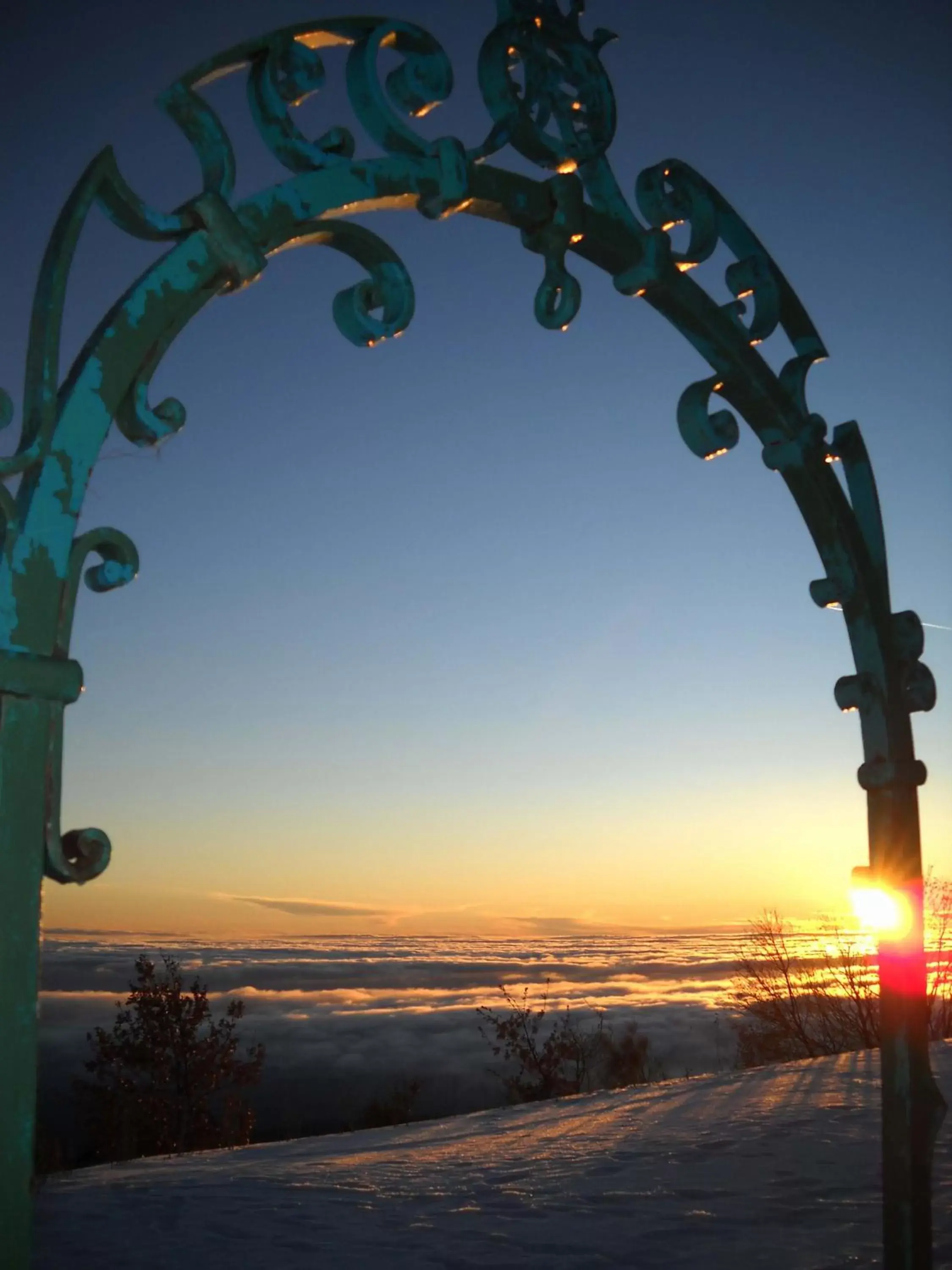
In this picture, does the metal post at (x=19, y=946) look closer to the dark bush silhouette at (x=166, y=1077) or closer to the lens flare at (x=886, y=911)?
the lens flare at (x=886, y=911)

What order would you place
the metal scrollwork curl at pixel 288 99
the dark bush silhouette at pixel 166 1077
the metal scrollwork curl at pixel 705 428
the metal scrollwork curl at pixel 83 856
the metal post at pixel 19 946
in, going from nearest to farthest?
the metal post at pixel 19 946, the metal scrollwork curl at pixel 83 856, the metal scrollwork curl at pixel 288 99, the metal scrollwork curl at pixel 705 428, the dark bush silhouette at pixel 166 1077

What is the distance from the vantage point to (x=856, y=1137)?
6.66 m

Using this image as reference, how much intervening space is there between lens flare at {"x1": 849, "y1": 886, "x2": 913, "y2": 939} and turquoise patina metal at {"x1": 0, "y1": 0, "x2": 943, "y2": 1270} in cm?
3

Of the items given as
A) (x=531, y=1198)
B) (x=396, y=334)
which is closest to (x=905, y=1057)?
(x=396, y=334)

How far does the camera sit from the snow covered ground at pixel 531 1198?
183 inches

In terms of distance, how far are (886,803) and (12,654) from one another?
6.75 feet

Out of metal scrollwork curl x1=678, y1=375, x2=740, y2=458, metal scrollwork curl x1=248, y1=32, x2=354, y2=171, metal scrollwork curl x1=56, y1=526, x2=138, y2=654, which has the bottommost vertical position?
metal scrollwork curl x1=56, y1=526, x2=138, y2=654

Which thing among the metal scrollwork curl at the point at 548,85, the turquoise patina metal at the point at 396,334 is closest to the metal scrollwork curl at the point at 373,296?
the turquoise patina metal at the point at 396,334

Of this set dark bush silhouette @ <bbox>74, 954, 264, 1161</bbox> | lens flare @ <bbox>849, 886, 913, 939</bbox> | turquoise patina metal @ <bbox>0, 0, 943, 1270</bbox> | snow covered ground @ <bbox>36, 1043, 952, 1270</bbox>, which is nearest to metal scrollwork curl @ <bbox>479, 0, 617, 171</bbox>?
turquoise patina metal @ <bbox>0, 0, 943, 1270</bbox>

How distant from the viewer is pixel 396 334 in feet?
6.97

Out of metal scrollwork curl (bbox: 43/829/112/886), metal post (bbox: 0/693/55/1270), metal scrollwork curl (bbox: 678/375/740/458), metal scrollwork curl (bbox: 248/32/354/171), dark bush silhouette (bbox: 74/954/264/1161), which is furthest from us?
dark bush silhouette (bbox: 74/954/264/1161)

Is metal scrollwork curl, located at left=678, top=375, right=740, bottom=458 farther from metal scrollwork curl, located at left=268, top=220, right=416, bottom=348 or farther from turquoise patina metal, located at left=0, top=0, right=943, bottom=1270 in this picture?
metal scrollwork curl, located at left=268, top=220, right=416, bottom=348

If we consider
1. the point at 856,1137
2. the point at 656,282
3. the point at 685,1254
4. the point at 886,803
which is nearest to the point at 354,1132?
the point at 856,1137

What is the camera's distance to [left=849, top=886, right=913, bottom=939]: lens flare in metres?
2.80
